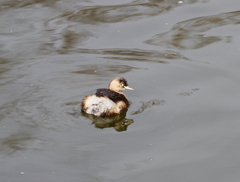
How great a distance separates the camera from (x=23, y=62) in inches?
307

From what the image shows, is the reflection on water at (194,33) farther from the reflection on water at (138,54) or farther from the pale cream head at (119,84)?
the pale cream head at (119,84)

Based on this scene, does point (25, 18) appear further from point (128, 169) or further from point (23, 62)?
point (128, 169)

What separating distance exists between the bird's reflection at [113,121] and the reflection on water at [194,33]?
249 cm

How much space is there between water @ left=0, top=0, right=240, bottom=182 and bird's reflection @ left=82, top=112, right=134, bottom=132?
1.4 inches

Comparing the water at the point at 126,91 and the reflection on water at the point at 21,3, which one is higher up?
the reflection on water at the point at 21,3

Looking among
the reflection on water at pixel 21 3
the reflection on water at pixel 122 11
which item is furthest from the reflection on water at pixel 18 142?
the reflection on water at pixel 21 3

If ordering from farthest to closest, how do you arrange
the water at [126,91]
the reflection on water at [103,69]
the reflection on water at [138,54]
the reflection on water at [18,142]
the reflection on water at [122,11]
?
the reflection on water at [122,11]
the reflection on water at [138,54]
the reflection on water at [103,69]
the reflection on water at [18,142]
the water at [126,91]

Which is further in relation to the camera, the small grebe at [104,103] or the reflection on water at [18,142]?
the small grebe at [104,103]

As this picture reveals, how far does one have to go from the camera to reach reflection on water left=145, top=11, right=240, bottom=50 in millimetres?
8276

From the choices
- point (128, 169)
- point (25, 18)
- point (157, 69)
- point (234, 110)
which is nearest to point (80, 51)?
point (157, 69)

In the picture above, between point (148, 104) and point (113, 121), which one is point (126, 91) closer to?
point (148, 104)

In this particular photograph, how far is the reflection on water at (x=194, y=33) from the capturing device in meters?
8.28

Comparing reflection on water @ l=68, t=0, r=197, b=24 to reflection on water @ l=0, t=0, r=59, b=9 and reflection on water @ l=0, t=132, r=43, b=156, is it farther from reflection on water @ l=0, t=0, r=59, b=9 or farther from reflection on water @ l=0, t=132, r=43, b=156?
reflection on water @ l=0, t=132, r=43, b=156

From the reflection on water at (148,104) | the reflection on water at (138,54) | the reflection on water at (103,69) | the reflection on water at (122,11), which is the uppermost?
the reflection on water at (122,11)
